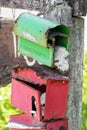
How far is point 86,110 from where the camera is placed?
2.57m

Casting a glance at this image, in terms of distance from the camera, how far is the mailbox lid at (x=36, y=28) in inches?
39.8

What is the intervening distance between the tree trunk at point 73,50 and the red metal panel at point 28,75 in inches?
13.0

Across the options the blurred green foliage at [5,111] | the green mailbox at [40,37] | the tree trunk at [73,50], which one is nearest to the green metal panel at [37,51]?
the green mailbox at [40,37]

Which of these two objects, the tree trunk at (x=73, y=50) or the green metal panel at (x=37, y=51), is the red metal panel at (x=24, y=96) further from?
A: the tree trunk at (x=73, y=50)

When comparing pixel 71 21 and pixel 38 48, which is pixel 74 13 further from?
pixel 38 48

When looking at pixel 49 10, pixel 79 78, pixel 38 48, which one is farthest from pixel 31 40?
pixel 79 78

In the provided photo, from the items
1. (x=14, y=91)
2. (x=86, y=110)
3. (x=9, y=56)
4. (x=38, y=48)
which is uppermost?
(x=38, y=48)

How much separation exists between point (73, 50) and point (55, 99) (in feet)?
1.40

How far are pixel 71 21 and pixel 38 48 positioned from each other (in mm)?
400

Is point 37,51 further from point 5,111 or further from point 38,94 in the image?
point 5,111

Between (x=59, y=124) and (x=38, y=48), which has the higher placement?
(x=38, y=48)

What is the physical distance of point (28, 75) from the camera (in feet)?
3.59

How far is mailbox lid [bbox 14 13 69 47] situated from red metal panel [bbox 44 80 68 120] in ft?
0.41

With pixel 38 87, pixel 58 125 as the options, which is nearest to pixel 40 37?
pixel 38 87
